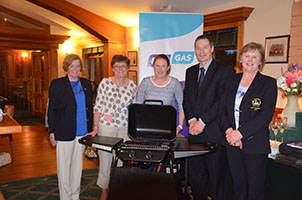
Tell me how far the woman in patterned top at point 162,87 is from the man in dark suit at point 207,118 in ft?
0.77

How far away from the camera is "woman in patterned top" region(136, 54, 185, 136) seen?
2416mm

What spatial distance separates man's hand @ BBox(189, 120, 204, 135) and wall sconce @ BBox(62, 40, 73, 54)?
714 cm

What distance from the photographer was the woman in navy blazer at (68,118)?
2430 mm

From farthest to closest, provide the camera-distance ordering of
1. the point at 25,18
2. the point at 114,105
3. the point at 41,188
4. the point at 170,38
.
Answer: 1. the point at 25,18
2. the point at 170,38
3. the point at 41,188
4. the point at 114,105

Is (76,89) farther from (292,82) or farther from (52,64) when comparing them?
(52,64)

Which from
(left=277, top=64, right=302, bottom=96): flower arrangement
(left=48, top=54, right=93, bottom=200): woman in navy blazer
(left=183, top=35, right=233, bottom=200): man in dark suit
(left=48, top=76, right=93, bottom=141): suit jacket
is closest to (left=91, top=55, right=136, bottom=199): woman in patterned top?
(left=48, top=54, right=93, bottom=200): woman in navy blazer

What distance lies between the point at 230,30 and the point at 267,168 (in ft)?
9.14

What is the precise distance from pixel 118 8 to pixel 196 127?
4005 millimetres

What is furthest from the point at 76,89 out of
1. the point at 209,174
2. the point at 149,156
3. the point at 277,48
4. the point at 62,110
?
the point at 277,48

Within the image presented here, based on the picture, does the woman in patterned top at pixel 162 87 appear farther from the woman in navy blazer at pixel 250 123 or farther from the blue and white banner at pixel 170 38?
the blue and white banner at pixel 170 38

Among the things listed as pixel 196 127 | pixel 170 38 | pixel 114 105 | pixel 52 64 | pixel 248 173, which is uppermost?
pixel 170 38

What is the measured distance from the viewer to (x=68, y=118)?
245cm

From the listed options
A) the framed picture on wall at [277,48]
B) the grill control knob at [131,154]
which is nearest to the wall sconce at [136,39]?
the framed picture on wall at [277,48]

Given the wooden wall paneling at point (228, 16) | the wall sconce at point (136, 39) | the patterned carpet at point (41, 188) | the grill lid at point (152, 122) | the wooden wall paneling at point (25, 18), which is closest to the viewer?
the grill lid at point (152, 122)
